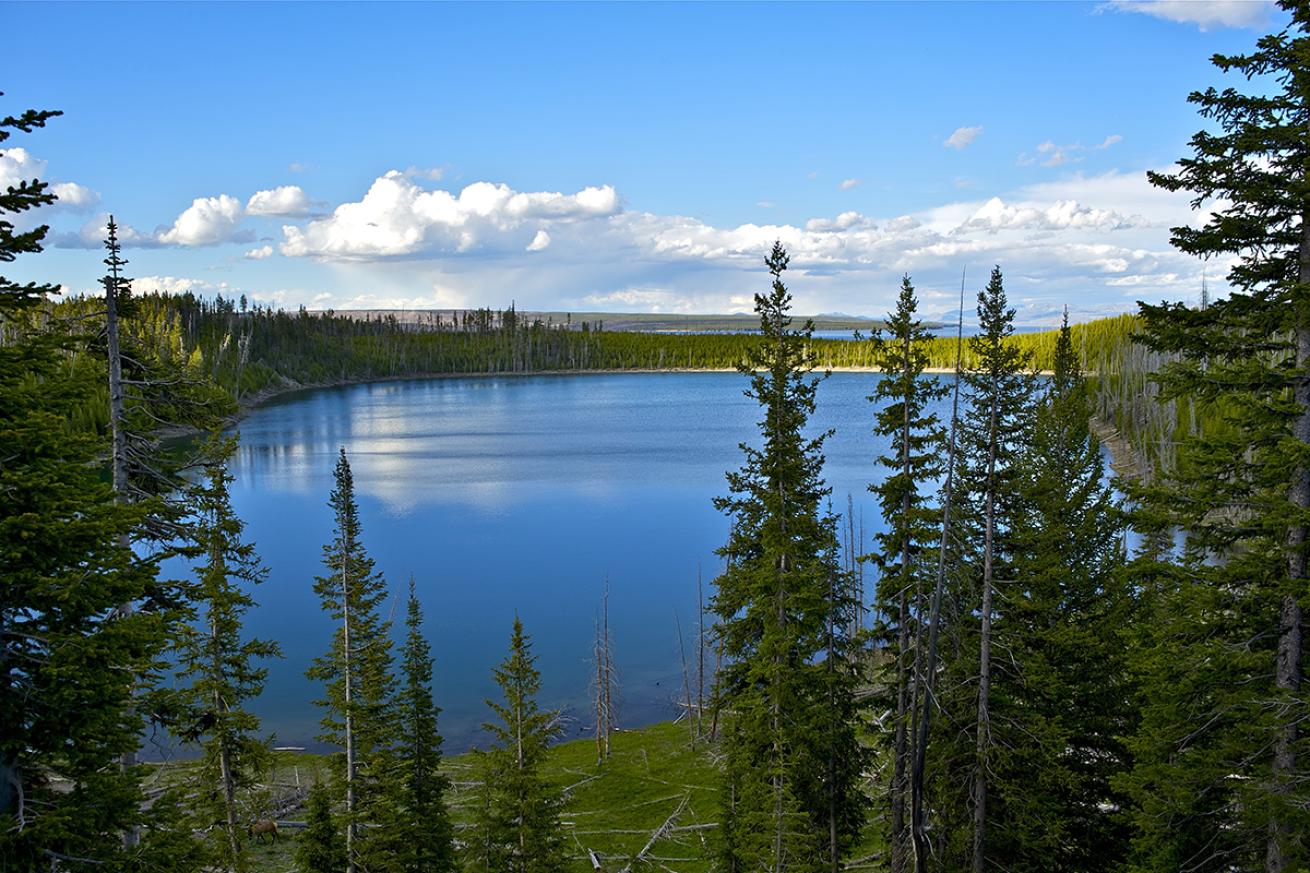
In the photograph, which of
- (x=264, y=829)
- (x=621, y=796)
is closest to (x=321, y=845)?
(x=264, y=829)

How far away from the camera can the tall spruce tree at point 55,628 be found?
8.45 meters

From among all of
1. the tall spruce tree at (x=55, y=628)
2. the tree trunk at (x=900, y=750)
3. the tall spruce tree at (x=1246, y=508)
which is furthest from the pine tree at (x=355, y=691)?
the tall spruce tree at (x=1246, y=508)

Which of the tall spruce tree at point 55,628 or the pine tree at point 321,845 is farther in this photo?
the pine tree at point 321,845

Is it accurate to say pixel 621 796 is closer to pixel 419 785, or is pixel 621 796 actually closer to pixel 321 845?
pixel 419 785

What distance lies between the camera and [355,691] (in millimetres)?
19672

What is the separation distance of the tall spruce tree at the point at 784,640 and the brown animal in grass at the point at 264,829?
50.9ft

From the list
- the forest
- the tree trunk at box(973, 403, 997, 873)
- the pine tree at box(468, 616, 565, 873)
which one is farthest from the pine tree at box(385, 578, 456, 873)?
the tree trunk at box(973, 403, 997, 873)

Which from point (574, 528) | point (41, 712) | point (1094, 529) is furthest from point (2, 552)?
point (574, 528)

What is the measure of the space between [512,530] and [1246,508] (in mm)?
58163

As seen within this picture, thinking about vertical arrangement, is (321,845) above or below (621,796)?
above

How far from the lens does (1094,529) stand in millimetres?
22266

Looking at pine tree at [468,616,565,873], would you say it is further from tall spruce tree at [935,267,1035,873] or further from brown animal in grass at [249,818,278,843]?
brown animal in grass at [249,818,278,843]

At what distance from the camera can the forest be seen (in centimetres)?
903

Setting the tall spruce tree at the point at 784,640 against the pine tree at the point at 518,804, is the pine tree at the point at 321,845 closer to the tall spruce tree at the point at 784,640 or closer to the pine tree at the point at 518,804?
the pine tree at the point at 518,804
